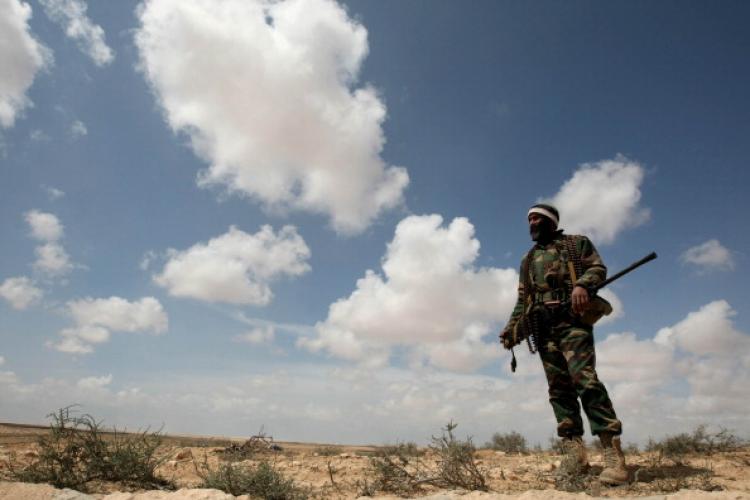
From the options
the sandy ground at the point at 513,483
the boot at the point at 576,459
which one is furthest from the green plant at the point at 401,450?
the boot at the point at 576,459

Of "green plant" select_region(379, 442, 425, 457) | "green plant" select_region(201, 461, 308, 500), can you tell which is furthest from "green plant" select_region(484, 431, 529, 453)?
"green plant" select_region(201, 461, 308, 500)

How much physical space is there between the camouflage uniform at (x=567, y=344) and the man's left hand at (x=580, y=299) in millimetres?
102

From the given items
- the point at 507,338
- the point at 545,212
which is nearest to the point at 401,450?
the point at 507,338

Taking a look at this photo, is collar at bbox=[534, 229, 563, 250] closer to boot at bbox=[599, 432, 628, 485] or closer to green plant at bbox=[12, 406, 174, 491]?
boot at bbox=[599, 432, 628, 485]

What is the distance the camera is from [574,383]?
13.0 feet

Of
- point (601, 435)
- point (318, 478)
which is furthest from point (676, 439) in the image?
point (318, 478)

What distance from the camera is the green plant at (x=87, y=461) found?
3646 mm

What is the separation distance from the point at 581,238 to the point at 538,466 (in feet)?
7.76

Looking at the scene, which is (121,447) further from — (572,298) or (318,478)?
(572,298)

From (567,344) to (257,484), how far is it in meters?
2.79

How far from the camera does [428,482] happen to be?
3.63 m

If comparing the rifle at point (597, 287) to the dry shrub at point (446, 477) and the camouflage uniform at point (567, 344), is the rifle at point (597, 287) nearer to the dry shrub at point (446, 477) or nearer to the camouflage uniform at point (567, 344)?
the camouflage uniform at point (567, 344)

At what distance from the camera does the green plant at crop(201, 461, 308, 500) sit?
336 centimetres

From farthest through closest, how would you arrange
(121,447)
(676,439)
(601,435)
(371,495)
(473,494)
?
(676,439)
(121,447)
(601,435)
(371,495)
(473,494)
